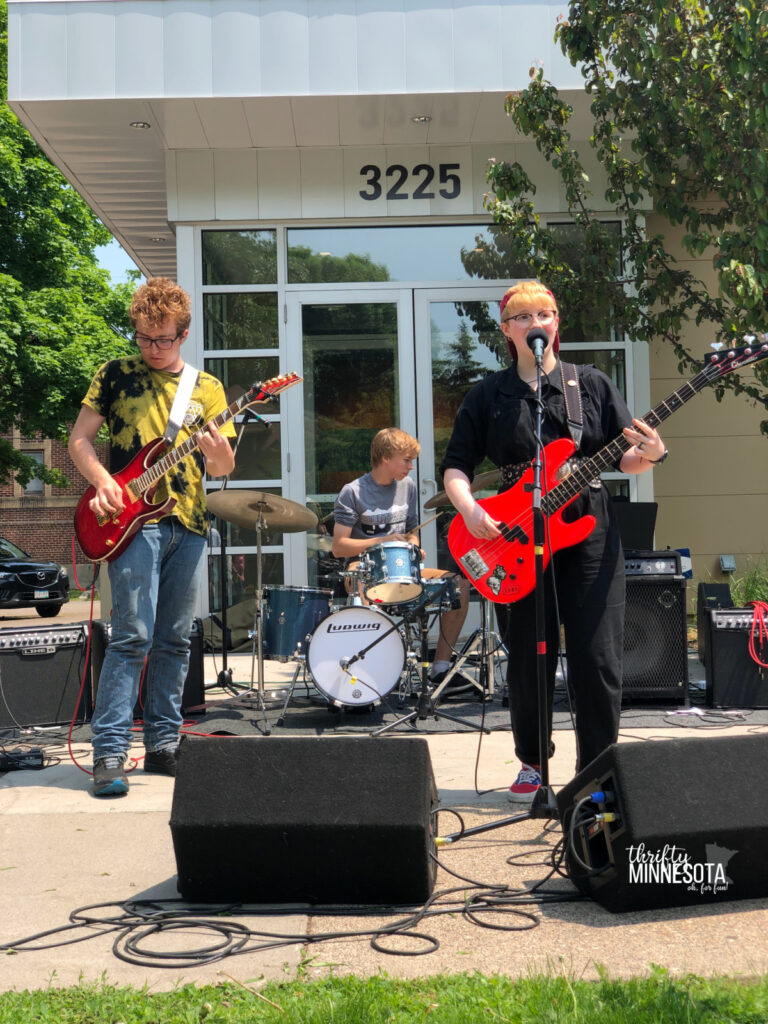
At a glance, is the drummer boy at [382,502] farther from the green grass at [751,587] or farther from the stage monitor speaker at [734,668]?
the green grass at [751,587]

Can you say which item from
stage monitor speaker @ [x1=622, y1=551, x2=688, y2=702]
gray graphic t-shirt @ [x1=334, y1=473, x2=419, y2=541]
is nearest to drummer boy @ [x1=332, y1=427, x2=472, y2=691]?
gray graphic t-shirt @ [x1=334, y1=473, x2=419, y2=541]

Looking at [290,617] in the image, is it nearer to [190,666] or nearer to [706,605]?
[190,666]

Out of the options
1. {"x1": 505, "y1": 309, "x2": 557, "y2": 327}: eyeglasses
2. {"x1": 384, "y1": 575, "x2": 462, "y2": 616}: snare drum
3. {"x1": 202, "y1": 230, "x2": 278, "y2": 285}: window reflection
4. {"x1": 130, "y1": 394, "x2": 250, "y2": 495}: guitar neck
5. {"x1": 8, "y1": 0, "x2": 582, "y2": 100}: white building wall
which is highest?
{"x1": 8, "y1": 0, "x2": 582, "y2": 100}: white building wall

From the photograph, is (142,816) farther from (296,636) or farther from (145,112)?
(145,112)

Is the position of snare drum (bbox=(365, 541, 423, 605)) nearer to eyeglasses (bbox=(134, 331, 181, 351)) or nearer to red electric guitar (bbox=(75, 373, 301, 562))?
red electric guitar (bbox=(75, 373, 301, 562))

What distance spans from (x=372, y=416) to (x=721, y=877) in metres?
6.77

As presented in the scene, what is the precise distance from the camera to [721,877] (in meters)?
2.71

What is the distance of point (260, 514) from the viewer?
614 cm

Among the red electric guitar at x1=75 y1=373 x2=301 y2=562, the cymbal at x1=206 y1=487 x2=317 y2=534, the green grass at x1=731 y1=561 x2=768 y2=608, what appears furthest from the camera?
the green grass at x1=731 y1=561 x2=768 y2=608

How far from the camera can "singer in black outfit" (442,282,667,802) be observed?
11.9 ft

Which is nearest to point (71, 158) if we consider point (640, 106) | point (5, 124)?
point (640, 106)

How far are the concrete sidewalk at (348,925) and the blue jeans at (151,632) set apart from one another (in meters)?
0.54

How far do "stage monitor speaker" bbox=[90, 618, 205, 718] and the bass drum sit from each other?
30.1 inches

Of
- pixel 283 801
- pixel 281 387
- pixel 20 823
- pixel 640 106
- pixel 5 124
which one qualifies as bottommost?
pixel 20 823
